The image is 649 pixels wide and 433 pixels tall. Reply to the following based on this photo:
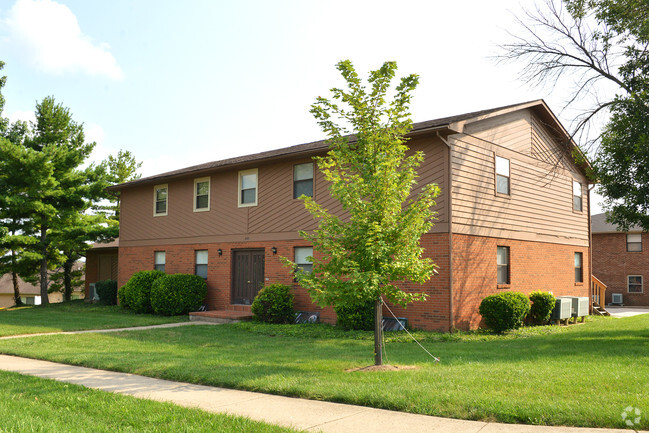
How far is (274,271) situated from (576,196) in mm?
12565

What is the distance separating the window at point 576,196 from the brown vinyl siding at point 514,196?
254 millimetres

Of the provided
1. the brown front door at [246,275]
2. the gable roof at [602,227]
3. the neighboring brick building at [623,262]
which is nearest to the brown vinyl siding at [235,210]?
the brown front door at [246,275]

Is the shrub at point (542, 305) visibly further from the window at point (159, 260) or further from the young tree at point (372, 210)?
the window at point (159, 260)

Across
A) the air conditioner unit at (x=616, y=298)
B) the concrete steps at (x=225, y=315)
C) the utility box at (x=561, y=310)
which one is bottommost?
the air conditioner unit at (x=616, y=298)

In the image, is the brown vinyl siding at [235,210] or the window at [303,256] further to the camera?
the window at [303,256]

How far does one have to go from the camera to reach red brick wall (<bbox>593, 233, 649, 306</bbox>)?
3080cm

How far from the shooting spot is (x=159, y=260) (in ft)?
72.1

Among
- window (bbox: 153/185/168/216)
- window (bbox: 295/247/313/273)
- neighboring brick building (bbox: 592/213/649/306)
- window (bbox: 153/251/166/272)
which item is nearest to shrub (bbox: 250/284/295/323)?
window (bbox: 295/247/313/273)

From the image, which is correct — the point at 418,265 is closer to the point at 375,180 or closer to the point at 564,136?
the point at 375,180

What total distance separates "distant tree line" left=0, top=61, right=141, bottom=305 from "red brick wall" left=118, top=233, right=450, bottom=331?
4055 mm

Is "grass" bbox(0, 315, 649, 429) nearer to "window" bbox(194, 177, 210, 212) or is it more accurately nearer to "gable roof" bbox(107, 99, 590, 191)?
"gable roof" bbox(107, 99, 590, 191)

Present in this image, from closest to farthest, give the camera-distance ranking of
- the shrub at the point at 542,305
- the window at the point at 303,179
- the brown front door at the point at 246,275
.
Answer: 1. the shrub at the point at 542,305
2. the window at the point at 303,179
3. the brown front door at the point at 246,275

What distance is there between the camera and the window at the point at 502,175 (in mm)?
16453

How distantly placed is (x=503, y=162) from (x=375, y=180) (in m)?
9.49
